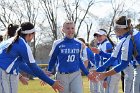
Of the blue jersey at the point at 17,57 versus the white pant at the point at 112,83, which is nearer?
the blue jersey at the point at 17,57

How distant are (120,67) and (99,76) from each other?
1.97 feet

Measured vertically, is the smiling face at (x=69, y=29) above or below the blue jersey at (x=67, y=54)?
above

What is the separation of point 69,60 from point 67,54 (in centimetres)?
15

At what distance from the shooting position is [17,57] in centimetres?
764

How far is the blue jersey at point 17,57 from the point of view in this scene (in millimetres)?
7465

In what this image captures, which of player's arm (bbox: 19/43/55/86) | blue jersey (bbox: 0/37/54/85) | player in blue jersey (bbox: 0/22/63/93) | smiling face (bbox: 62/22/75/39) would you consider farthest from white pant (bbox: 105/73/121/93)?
player's arm (bbox: 19/43/55/86)

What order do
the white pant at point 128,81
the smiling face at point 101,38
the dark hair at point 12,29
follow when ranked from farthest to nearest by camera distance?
the smiling face at point 101,38
the white pant at point 128,81
the dark hair at point 12,29

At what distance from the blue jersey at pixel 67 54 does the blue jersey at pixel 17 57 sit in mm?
1864

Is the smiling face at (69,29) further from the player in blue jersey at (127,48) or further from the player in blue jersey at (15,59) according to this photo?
the player in blue jersey at (15,59)

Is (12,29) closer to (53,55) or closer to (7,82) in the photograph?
(7,82)

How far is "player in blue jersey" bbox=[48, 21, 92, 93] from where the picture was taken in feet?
31.4

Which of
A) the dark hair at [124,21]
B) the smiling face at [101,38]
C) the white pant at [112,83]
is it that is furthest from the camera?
the smiling face at [101,38]

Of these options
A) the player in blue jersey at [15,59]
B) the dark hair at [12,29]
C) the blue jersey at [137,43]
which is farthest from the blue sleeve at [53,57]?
the blue jersey at [137,43]

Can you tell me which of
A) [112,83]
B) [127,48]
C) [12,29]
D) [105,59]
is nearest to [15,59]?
[12,29]
